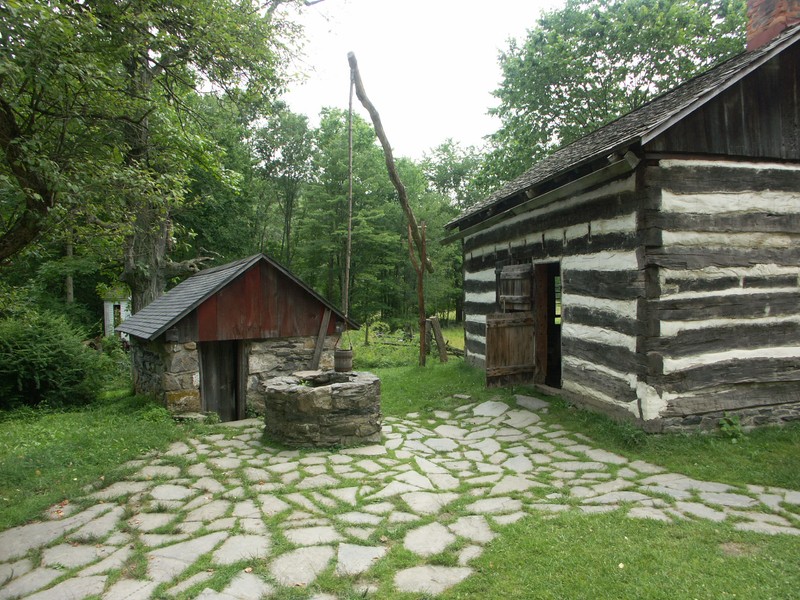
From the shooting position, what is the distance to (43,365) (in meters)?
10.2

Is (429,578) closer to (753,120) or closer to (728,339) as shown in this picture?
(728,339)

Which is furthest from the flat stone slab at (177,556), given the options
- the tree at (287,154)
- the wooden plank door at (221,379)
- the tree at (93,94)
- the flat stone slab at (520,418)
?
the tree at (287,154)

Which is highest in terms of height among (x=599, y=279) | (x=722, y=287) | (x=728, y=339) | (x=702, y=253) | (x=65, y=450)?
(x=702, y=253)

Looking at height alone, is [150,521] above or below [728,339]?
below

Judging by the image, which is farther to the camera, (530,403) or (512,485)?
(530,403)

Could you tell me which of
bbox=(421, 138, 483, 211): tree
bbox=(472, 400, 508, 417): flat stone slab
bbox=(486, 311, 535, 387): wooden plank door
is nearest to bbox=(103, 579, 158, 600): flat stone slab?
bbox=(472, 400, 508, 417): flat stone slab

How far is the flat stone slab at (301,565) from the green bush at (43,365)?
363 inches

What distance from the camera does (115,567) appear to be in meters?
3.36

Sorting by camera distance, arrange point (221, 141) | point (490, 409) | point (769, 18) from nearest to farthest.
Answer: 1. point (769, 18)
2. point (490, 409)
3. point (221, 141)

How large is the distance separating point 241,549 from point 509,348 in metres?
5.72

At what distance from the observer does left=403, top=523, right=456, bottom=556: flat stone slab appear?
3.54 meters

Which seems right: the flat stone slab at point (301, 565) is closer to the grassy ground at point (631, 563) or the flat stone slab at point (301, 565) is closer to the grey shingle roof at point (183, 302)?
the grassy ground at point (631, 563)

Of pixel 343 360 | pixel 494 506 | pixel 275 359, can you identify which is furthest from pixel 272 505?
pixel 275 359

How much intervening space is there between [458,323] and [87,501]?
82.3 feet
